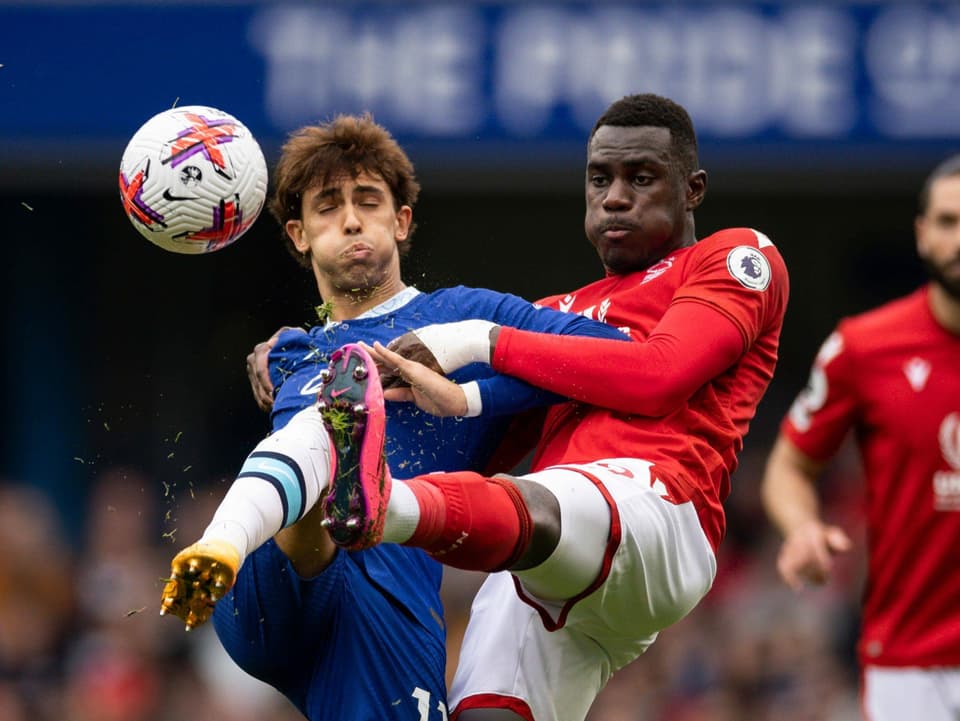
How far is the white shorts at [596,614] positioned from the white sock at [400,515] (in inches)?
20.3

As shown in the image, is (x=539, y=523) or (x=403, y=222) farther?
(x=403, y=222)

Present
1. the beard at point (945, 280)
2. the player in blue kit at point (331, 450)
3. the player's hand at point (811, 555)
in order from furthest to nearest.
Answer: the player in blue kit at point (331, 450) → the beard at point (945, 280) → the player's hand at point (811, 555)

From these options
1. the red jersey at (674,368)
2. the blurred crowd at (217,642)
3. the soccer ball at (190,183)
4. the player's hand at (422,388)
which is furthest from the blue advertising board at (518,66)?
the player's hand at (422,388)

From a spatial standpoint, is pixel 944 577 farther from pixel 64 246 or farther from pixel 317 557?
pixel 64 246

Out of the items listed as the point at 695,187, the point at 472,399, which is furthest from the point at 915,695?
the point at 695,187

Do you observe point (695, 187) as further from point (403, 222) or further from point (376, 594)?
point (376, 594)

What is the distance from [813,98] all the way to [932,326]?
19.2ft

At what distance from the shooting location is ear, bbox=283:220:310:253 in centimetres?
593

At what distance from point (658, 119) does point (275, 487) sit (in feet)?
6.51

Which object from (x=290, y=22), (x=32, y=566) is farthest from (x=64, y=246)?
(x=290, y=22)

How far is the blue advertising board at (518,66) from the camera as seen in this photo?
10.3 m

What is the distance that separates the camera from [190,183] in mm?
5504

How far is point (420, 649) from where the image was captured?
5.52 metres

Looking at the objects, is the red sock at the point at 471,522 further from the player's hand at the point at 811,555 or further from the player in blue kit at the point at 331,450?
the player's hand at the point at 811,555
